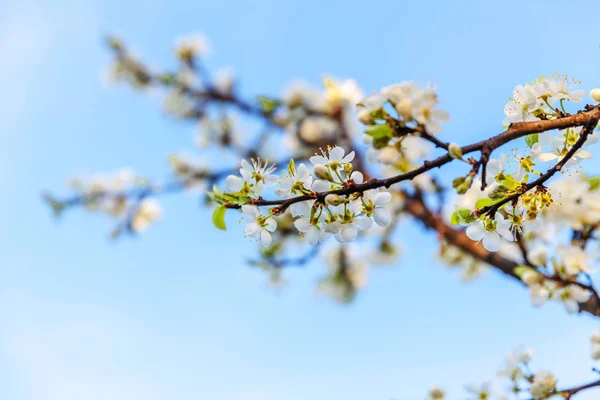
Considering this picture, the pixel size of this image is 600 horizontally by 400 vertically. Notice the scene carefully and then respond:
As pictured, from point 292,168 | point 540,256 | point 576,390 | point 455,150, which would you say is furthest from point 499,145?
point 540,256

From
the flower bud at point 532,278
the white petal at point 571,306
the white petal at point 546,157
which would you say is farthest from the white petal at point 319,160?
the white petal at point 571,306

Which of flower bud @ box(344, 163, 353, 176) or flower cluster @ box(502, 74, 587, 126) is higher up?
flower cluster @ box(502, 74, 587, 126)

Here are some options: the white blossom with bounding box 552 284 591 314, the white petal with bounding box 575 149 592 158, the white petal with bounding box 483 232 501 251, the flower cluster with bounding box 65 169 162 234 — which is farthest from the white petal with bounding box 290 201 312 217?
the flower cluster with bounding box 65 169 162 234

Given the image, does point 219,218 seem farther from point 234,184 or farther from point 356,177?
point 356,177

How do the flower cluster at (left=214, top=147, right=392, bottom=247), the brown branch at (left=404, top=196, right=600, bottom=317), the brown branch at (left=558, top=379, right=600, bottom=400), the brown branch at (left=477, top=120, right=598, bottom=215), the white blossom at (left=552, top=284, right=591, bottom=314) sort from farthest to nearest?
the brown branch at (left=404, top=196, right=600, bottom=317), the white blossom at (left=552, top=284, right=591, bottom=314), the brown branch at (left=558, top=379, right=600, bottom=400), the flower cluster at (left=214, top=147, right=392, bottom=247), the brown branch at (left=477, top=120, right=598, bottom=215)

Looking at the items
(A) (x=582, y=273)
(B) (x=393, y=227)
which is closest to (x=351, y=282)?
(B) (x=393, y=227)

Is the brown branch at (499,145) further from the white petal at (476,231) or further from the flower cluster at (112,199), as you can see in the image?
the flower cluster at (112,199)

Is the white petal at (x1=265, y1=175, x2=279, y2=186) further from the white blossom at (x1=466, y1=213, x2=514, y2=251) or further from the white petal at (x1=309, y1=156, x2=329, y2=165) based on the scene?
the white blossom at (x1=466, y1=213, x2=514, y2=251)
